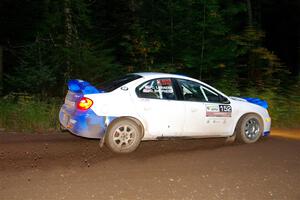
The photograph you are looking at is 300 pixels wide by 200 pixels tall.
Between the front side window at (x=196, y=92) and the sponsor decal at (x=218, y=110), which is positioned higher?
the front side window at (x=196, y=92)

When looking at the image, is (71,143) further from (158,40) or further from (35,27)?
(35,27)

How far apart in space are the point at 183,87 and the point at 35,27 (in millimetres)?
15650

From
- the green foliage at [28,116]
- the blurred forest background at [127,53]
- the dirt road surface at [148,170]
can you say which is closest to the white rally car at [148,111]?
the dirt road surface at [148,170]

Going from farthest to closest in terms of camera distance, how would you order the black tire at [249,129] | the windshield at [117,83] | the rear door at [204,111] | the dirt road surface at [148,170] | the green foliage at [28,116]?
the green foliage at [28,116] < the black tire at [249,129] < the rear door at [204,111] < the windshield at [117,83] < the dirt road surface at [148,170]

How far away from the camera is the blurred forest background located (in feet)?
47.9

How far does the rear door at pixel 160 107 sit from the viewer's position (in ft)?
30.6

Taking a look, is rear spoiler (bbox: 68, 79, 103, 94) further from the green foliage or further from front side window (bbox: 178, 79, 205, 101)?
the green foliage

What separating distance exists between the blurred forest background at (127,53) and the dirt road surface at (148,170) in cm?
292

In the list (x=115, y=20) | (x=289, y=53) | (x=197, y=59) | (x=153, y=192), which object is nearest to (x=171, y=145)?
(x=153, y=192)

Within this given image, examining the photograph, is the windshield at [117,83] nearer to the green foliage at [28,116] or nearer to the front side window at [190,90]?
the front side window at [190,90]

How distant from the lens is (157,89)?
9523mm

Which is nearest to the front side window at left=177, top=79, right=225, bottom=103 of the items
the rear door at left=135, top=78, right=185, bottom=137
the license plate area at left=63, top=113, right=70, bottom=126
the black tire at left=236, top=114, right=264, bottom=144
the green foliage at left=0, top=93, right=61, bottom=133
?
the rear door at left=135, top=78, right=185, bottom=137

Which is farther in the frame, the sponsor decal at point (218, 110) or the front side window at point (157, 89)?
the sponsor decal at point (218, 110)

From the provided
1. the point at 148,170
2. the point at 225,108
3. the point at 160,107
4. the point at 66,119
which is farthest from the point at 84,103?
Answer: the point at 225,108
